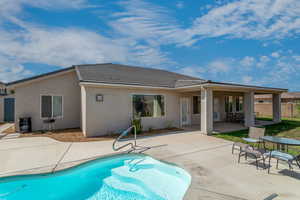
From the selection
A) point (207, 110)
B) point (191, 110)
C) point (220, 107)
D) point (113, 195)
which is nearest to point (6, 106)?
point (113, 195)

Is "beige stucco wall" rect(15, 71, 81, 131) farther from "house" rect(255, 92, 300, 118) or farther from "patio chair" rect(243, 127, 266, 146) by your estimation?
"house" rect(255, 92, 300, 118)

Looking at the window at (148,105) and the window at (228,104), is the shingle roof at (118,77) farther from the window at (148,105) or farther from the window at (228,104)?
the window at (228,104)

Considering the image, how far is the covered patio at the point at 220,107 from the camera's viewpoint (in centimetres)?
1014

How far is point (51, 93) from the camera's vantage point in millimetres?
11477

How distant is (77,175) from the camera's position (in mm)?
4965

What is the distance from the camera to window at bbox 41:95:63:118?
36.9ft

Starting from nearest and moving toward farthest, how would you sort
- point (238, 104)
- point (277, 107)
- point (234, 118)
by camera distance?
point (277, 107) → point (234, 118) → point (238, 104)

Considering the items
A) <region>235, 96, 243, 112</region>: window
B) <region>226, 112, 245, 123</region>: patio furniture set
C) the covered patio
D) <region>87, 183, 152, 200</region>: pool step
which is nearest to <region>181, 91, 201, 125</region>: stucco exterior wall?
the covered patio

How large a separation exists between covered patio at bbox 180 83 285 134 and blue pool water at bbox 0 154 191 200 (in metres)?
6.02

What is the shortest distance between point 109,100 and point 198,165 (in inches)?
264

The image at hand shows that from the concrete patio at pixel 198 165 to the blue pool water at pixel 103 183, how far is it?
0.28m

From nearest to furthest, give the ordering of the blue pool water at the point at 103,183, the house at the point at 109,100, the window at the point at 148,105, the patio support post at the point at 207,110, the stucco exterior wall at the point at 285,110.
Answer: the blue pool water at the point at 103,183, the house at the point at 109,100, the patio support post at the point at 207,110, the window at the point at 148,105, the stucco exterior wall at the point at 285,110

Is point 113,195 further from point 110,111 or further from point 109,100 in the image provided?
point 109,100

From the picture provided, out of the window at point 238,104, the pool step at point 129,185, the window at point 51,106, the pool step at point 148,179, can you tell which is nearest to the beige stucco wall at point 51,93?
the window at point 51,106
